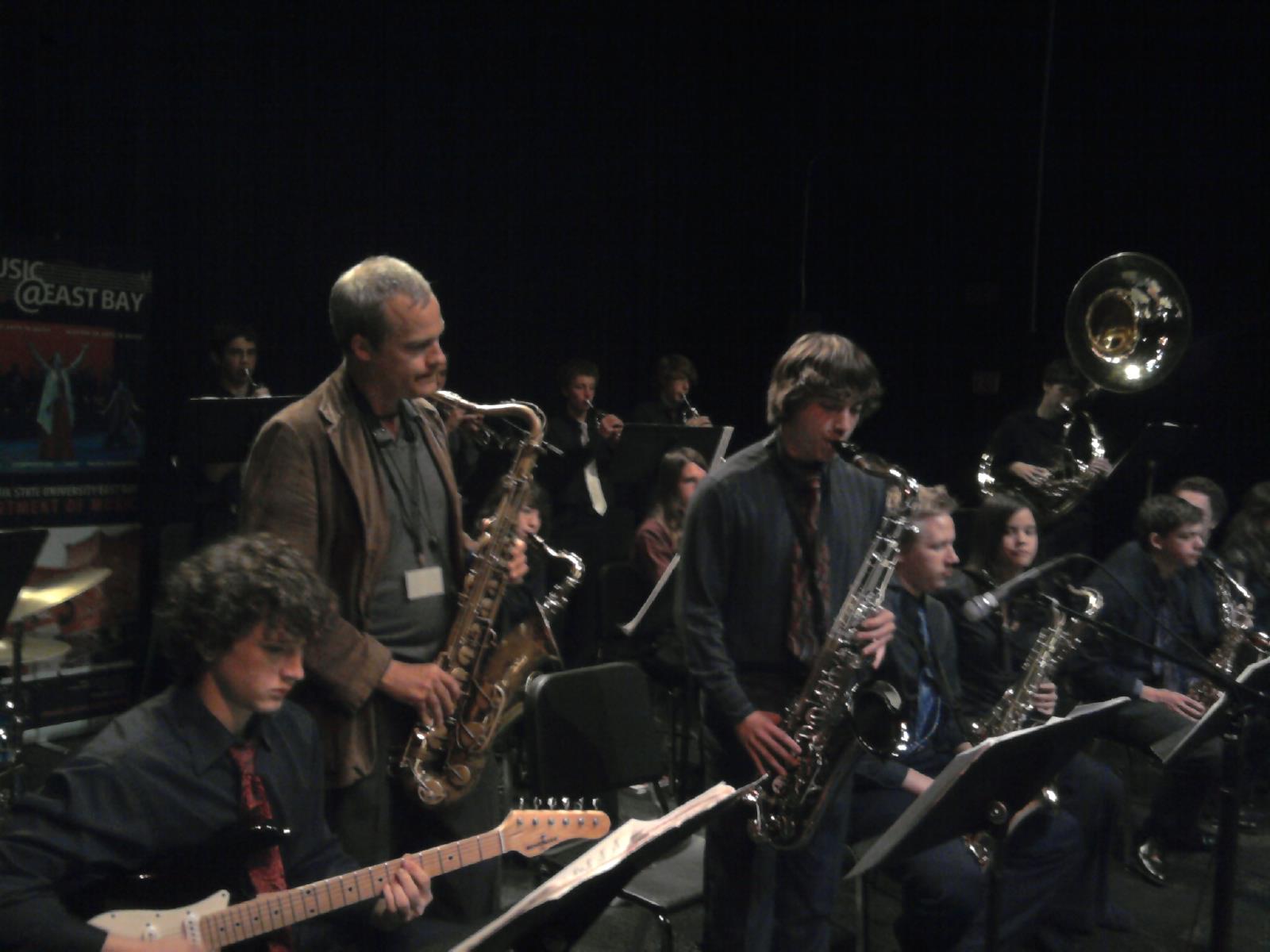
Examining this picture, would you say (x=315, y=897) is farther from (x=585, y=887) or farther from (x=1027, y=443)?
(x=1027, y=443)

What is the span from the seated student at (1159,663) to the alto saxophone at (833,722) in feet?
6.89

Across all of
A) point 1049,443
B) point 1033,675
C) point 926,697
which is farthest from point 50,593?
point 1049,443

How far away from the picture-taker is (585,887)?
5.76ft

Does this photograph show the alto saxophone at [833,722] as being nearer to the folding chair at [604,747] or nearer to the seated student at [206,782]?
the folding chair at [604,747]

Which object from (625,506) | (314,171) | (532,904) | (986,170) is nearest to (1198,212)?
(986,170)

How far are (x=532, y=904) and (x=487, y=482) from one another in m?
3.37

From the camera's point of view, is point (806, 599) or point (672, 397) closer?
point (806, 599)

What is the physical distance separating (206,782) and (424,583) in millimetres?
703

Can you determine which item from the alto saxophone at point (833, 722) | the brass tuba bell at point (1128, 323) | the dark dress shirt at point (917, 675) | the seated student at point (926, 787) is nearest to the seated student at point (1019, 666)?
the seated student at point (926, 787)

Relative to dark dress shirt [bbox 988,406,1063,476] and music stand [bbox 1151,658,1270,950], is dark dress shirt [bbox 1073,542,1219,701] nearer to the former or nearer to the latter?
dark dress shirt [bbox 988,406,1063,476]

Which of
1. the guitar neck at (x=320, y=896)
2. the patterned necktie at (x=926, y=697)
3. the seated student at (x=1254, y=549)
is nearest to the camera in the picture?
the guitar neck at (x=320, y=896)

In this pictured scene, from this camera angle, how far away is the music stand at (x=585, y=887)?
1.73 m

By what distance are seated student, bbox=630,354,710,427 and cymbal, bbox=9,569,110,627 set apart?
3.90m

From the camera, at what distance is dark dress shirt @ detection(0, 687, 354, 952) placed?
202cm
